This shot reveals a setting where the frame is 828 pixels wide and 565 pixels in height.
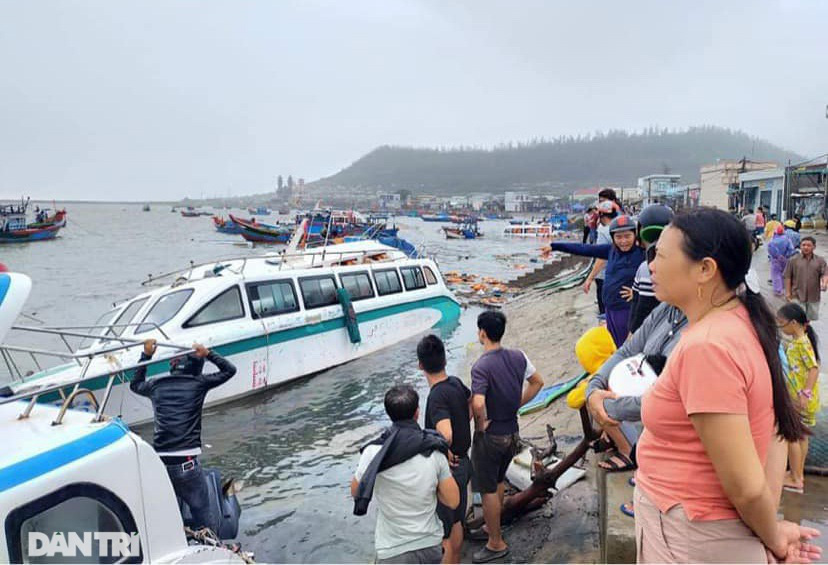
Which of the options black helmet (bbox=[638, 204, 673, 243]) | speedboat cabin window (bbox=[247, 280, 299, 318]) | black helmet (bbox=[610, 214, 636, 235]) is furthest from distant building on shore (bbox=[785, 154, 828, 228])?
black helmet (bbox=[638, 204, 673, 243])

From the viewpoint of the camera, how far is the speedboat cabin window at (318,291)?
1162 centimetres

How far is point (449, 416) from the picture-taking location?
13.3ft

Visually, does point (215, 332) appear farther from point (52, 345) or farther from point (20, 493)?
point (52, 345)

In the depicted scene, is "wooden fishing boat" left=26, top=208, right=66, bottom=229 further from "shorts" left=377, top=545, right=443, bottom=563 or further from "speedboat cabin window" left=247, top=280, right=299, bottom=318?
"shorts" left=377, top=545, right=443, bottom=563

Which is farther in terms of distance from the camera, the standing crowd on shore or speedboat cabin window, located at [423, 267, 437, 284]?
speedboat cabin window, located at [423, 267, 437, 284]

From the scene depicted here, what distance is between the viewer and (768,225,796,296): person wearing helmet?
10.9 m

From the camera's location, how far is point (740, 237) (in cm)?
192

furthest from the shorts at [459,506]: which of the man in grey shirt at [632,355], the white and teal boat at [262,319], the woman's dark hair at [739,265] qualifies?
the white and teal boat at [262,319]

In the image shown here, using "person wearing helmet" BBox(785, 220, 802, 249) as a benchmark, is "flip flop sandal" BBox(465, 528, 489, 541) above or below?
below

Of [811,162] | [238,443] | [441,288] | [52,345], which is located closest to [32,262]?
[52,345]

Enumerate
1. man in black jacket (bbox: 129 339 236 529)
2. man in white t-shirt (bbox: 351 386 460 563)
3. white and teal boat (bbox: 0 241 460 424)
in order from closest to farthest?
man in white t-shirt (bbox: 351 386 460 563) → man in black jacket (bbox: 129 339 236 529) → white and teal boat (bbox: 0 241 460 424)

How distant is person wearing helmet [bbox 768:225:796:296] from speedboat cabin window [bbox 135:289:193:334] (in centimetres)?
1095

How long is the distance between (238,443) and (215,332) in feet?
6.81

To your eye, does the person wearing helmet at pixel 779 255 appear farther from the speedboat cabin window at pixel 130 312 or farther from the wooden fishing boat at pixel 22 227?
the wooden fishing boat at pixel 22 227
